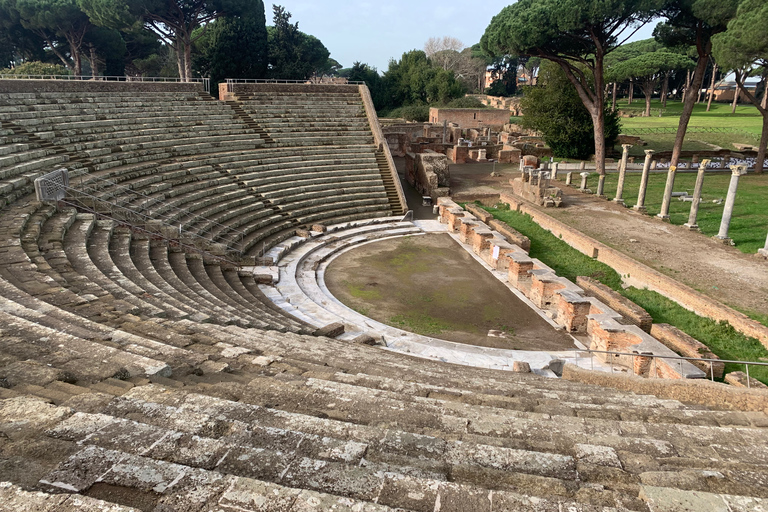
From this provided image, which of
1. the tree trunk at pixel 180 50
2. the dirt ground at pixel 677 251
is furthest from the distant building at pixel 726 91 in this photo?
the tree trunk at pixel 180 50

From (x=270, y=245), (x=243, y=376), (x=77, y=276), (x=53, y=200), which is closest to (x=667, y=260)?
(x=270, y=245)

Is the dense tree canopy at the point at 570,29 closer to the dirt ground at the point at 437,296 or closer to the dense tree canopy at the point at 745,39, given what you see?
the dense tree canopy at the point at 745,39

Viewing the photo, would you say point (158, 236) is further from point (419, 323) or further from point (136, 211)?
point (419, 323)

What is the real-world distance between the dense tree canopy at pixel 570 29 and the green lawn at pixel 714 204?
3.35m

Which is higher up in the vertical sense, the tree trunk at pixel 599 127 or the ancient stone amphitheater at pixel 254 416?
the tree trunk at pixel 599 127

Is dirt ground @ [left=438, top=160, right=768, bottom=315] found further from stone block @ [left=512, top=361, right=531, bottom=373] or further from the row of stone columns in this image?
stone block @ [left=512, top=361, right=531, bottom=373]

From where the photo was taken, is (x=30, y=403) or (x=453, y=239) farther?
(x=453, y=239)

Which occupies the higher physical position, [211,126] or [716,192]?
[211,126]

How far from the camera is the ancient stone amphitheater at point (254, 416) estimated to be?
307cm

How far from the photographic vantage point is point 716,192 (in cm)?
2347

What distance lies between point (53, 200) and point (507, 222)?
52.0ft

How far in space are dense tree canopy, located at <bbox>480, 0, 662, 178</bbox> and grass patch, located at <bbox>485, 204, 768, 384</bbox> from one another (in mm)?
10793

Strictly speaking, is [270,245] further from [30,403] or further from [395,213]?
[30,403]

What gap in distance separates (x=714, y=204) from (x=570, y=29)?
1060 cm
